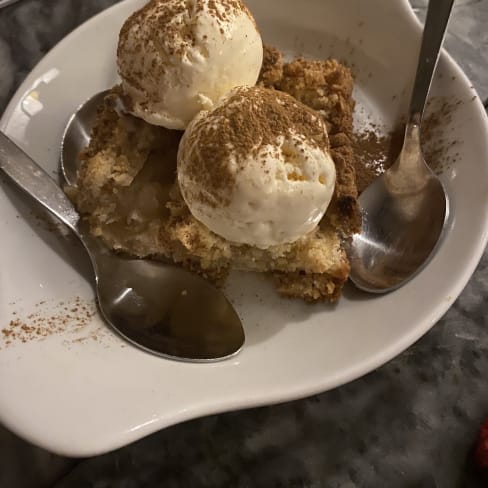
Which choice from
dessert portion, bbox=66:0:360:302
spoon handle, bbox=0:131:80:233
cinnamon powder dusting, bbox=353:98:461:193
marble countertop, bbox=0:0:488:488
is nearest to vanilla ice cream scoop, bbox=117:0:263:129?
dessert portion, bbox=66:0:360:302

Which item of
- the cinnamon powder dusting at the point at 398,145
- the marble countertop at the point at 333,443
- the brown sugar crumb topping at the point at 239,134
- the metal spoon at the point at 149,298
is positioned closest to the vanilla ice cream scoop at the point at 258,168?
the brown sugar crumb topping at the point at 239,134

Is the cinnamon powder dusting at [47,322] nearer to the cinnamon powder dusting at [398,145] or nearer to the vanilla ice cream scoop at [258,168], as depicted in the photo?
the vanilla ice cream scoop at [258,168]

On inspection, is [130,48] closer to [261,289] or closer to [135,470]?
[261,289]

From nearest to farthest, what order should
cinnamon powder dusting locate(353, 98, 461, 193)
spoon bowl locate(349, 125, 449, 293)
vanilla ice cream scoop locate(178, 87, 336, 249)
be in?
vanilla ice cream scoop locate(178, 87, 336, 249) < spoon bowl locate(349, 125, 449, 293) < cinnamon powder dusting locate(353, 98, 461, 193)

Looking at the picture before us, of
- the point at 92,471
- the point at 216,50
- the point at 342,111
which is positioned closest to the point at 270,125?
the point at 216,50

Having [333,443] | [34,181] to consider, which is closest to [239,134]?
[34,181]

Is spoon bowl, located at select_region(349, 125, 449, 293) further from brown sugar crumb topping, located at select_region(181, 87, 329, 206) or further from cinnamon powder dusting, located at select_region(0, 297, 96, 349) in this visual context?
cinnamon powder dusting, located at select_region(0, 297, 96, 349)
